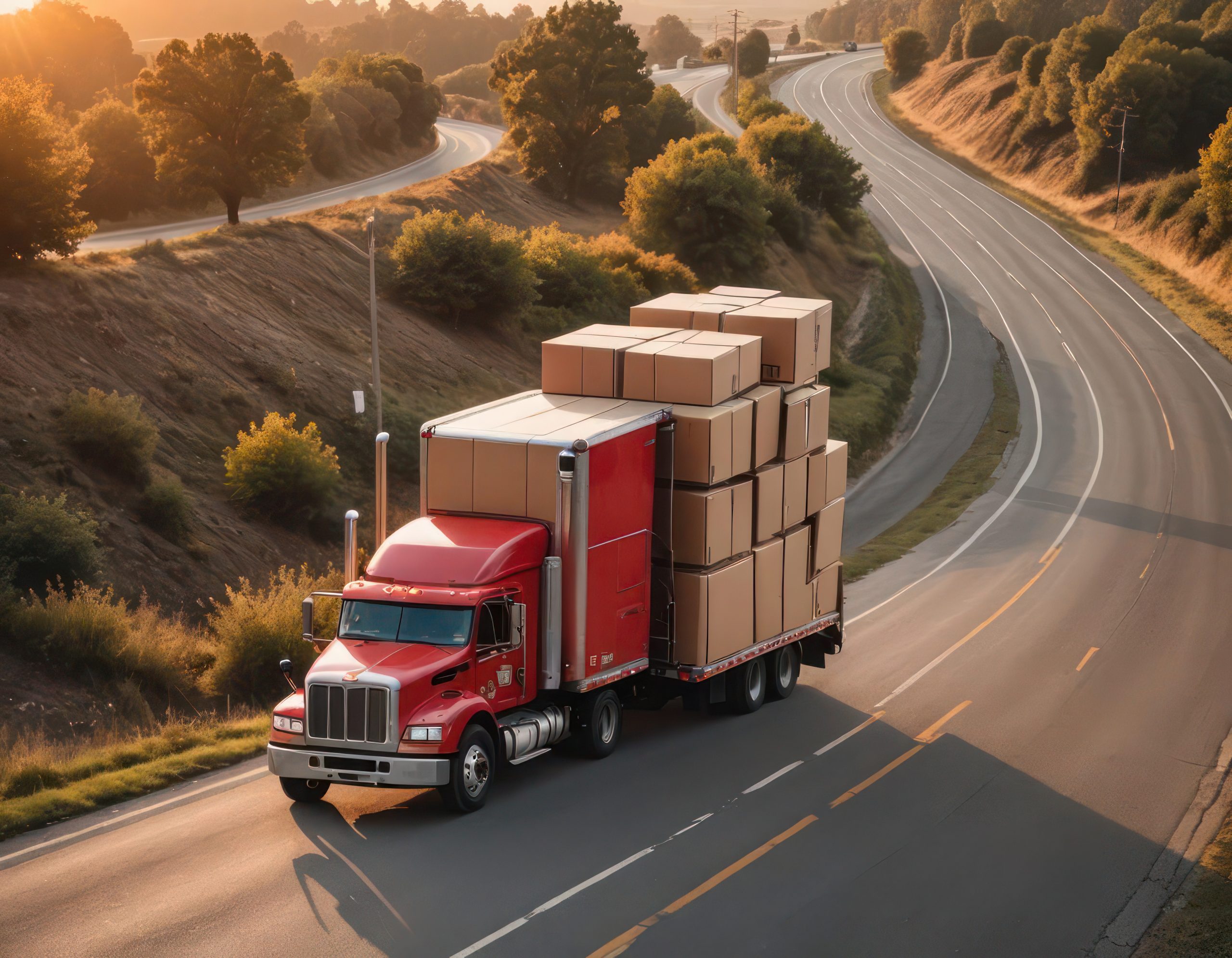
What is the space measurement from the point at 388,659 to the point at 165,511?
12.9m

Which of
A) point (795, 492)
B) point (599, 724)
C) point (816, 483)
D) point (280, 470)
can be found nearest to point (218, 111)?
point (280, 470)

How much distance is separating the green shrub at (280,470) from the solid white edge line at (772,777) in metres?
15.7

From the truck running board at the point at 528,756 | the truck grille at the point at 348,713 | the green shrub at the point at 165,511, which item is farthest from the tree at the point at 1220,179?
the truck grille at the point at 348,713

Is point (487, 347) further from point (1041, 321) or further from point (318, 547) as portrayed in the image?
point (1041, 321)

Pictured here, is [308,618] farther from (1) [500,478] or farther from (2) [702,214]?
(2) [702,214]

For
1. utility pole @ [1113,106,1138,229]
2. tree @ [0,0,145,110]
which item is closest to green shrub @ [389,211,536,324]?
tree @ [0,0,145,110]

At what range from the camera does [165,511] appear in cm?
2566

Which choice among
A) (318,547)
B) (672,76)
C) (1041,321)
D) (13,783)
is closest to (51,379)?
(318,547)

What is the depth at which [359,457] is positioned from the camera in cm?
3378

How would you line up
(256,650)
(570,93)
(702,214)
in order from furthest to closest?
(570,93) < (702,214) < (256,650)

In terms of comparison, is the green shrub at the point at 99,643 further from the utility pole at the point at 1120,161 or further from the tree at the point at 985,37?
the tree at the point at 985,37

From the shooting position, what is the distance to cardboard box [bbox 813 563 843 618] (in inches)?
857

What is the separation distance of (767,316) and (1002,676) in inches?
344

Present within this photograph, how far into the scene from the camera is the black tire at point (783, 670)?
21.0 meters
